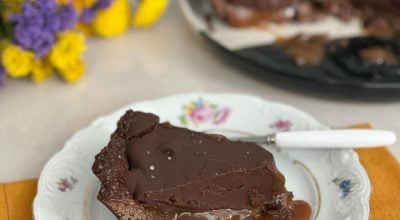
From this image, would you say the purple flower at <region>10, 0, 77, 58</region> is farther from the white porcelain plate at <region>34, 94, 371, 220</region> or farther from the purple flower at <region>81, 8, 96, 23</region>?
the white porcelain plate at <region>34, 94, 371, 220</region>

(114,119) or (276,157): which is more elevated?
(276,157)

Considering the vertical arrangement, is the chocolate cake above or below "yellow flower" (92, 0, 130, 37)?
above

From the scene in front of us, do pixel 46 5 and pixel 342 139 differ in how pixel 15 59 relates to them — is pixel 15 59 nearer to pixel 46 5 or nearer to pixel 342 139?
pixel 46 5

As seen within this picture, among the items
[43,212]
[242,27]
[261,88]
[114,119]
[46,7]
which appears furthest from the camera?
[242,27]

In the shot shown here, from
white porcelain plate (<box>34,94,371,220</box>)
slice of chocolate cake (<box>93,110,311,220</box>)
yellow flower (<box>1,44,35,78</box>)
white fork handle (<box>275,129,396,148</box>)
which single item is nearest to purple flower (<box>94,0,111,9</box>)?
yellow flower (<box>1,44,35,78</box>)

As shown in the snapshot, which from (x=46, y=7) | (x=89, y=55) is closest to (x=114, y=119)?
(x=46, y=7)

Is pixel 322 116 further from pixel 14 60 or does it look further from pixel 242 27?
pixel 14 60

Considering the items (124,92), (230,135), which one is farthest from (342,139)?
(124,92)
